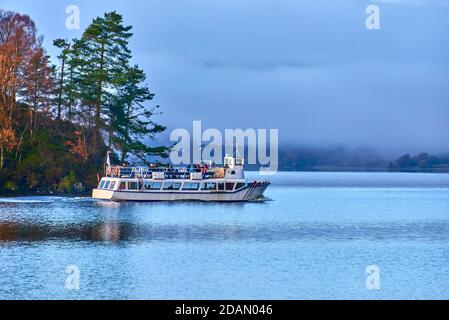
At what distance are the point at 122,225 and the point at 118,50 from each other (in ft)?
176

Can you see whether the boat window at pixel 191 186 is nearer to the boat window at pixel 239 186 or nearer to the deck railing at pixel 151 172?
the deck railing at pixel 151 172

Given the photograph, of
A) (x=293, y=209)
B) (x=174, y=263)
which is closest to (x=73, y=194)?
(x=293, y=209)

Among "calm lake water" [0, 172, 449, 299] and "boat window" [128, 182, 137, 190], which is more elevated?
"boat window" [128, 182, 137, 190]

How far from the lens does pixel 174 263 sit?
190ft

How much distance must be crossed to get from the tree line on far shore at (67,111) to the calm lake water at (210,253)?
53.3 feet

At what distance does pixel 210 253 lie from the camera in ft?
210

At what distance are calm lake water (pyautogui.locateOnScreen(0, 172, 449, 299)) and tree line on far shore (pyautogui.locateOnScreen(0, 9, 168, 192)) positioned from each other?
16.3 metres

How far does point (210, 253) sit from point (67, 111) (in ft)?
236

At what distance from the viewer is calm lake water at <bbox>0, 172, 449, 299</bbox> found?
48344 mm

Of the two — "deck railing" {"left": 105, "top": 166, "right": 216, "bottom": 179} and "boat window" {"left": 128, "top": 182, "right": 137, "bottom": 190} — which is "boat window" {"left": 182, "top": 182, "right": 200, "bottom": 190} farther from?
"boat window" {"left": 128, "top": 182, "right": 137, "bottom": 190}

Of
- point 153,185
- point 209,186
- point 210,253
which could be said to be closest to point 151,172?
point 153,185

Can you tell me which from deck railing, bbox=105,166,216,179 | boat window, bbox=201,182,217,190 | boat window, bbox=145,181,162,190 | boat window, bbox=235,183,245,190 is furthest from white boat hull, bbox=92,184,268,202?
deck railing, bbox=105,166,216,179
